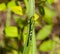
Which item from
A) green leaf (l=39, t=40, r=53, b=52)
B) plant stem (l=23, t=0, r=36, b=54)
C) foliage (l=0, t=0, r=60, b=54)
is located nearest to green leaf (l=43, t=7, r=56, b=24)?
foliage (l=0, t=0, r=60, b=54)

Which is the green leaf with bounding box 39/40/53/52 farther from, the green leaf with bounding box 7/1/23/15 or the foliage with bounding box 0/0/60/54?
the green leaf with bounding box 7/1/23/15

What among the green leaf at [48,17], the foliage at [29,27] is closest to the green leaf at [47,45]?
the foliage at [29,27]

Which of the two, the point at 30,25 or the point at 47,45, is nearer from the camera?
the point at 30,25

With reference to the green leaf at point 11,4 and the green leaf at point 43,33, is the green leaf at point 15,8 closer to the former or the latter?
the green leaf at point 11,4

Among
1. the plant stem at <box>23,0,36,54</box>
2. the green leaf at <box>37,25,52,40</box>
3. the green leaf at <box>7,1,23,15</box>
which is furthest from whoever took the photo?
the green leaf at <box>37,25,52,40</box>

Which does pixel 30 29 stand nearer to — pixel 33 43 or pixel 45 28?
pixel 33 43

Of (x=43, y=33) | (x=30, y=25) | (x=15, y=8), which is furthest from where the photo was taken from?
(x=43, y=33)

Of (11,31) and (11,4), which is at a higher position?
(11,4)

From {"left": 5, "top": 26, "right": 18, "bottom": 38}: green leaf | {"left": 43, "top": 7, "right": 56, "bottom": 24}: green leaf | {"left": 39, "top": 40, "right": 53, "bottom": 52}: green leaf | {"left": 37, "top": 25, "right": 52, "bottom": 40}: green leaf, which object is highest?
{"left": 43, "top": 7, "right": 56, "bottom": 24}: green leaf

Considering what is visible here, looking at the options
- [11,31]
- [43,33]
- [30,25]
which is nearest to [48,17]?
[43,33]

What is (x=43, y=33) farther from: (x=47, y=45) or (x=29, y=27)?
(x=29, y=27)

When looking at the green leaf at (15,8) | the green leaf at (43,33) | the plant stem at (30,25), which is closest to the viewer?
the plant stem at (30,25)
